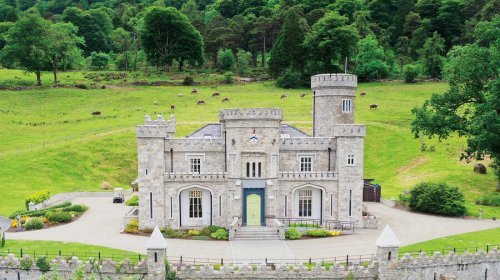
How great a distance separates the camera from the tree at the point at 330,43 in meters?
96.9

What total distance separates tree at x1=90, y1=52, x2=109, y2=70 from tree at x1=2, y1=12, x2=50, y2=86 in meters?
16.4

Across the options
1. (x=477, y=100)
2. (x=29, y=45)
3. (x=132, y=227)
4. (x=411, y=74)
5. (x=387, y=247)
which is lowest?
(x=132, y=227)

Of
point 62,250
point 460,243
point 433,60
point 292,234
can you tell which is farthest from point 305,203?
point 433,60

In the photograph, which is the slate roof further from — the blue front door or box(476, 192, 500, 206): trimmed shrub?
box(476, 192, 500, 206): trimmed shrub

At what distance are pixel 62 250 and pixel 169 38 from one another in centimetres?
8135

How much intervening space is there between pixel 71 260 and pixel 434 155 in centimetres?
4827

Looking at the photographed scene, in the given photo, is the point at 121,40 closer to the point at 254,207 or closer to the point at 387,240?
the point at 254,207

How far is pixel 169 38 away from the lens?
367ft

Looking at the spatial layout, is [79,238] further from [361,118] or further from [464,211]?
[361,118]

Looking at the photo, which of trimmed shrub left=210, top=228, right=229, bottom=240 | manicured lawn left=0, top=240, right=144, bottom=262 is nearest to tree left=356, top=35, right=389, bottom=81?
trimmed shrub left=210, top=228, right=229, bottom=240

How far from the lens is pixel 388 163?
66562mm

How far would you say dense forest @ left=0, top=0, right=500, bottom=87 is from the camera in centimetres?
9919

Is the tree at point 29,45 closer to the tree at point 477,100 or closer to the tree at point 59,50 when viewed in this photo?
the tree at point 59,50

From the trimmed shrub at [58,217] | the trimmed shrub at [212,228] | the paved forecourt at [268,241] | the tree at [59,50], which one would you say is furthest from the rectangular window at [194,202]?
the tree at [59,50]
